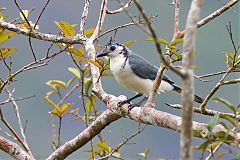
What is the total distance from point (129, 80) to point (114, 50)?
30 centimetres

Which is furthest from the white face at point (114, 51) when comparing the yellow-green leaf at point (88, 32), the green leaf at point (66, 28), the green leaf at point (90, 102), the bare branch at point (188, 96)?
the bare branch at point (188, 96)

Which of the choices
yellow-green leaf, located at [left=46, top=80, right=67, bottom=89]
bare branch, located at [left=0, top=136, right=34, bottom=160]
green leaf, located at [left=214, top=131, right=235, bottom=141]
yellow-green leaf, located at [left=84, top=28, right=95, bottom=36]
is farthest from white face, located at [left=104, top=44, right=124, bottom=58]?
green leaf, located at [left=214, top=131, right=235, bottom=141]

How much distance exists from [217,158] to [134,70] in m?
1.09

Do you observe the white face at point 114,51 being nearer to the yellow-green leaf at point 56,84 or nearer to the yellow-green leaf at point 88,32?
the yellow-green leaf at point 56,84

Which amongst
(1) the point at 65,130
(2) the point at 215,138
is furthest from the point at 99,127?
(1) the point at 65,130

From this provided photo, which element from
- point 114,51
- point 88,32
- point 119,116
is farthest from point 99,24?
point 114,51

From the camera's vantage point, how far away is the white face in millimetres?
3964

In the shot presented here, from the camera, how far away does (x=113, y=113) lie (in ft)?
9.43

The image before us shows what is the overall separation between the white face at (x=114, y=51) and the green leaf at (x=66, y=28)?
966 mm

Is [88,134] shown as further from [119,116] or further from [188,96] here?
[188,96]

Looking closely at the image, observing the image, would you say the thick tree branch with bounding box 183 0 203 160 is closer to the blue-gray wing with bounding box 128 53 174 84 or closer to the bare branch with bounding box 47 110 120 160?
the bare branch with bounding box 47 110 120 160

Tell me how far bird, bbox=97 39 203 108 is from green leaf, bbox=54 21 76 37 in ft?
2.78

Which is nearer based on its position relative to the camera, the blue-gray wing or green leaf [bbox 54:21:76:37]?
green leaf [bbox 54:21:76:37]

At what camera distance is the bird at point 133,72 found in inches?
150
